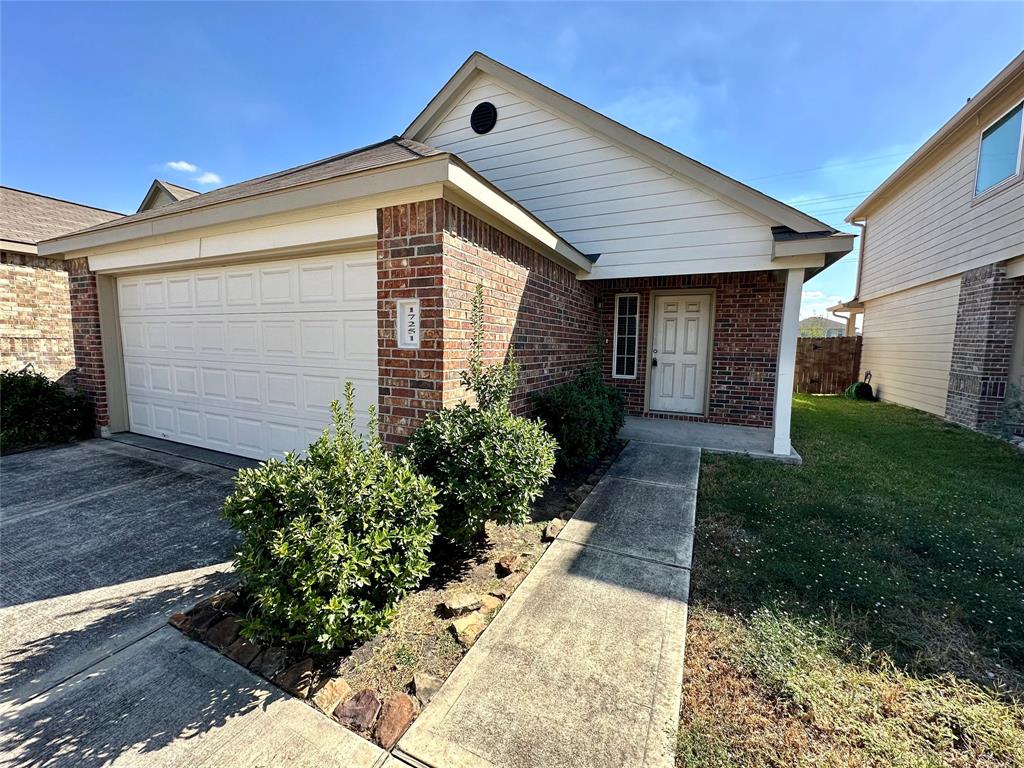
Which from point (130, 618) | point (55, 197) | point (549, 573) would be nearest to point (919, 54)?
point (549, 573)

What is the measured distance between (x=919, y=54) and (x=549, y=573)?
1033 cm

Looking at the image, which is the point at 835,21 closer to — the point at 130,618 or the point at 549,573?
the point at 549,573

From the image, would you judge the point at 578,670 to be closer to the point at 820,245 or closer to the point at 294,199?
the point at 294,199

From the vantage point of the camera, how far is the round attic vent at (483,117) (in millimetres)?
7086

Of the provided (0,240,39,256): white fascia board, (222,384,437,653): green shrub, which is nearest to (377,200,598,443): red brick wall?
(222,384,437,653): green shrub

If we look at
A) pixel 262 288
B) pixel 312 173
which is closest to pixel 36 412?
pixel 262 288

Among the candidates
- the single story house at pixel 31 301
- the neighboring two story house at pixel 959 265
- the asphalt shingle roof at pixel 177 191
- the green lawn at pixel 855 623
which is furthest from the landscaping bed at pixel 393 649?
the asphalt shingle roof at pixel 177 191

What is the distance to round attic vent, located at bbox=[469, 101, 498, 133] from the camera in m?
7.09

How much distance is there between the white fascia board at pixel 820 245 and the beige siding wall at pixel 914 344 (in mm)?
5888

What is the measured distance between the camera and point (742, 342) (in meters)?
7.05

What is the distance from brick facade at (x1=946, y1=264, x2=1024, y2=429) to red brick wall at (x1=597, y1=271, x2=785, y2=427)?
3787 millimetres

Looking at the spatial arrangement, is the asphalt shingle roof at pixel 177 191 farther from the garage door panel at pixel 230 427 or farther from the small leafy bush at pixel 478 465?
the small leafy bush at pixel 478 465

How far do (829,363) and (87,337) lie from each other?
17.7 m

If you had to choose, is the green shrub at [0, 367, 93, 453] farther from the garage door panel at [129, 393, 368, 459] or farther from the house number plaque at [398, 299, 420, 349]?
the house number plaque at [398, 299, 420, 349]
